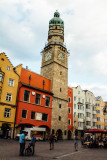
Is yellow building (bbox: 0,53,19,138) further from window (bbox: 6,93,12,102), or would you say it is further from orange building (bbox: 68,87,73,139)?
orange building (bbox: 68,87,73,139)

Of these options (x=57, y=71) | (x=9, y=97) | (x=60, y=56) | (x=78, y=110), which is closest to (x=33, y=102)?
(x=9, y=97)

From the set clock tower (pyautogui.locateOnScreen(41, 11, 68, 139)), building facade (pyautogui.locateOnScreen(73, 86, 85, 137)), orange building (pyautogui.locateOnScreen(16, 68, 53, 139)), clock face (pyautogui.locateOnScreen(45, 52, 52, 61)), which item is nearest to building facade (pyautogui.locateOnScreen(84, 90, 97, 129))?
building facade (pyautogui.locateOnScreen(73, 86, 85, 137))

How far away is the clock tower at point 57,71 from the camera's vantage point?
36.1 m

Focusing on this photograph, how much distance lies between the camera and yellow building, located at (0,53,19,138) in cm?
2588

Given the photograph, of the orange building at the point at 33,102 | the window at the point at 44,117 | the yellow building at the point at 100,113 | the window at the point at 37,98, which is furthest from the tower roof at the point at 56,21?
the yellow building at the point at 100,113

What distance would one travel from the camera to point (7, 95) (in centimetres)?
2745

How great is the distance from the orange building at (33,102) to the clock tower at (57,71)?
2.17m

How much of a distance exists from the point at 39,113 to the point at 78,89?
71.1 ft

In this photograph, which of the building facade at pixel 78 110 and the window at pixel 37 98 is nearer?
the window at pixel 37 98

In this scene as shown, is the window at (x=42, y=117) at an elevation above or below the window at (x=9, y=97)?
below

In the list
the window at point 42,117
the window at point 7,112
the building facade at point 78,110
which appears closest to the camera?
the window at point 7,112

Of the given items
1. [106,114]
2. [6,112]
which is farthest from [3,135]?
[106,114]

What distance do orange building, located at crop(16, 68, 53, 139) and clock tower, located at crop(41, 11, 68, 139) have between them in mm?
2171

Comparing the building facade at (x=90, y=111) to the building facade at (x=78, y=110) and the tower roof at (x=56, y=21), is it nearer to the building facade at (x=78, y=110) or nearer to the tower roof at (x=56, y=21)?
the building facade at (x=78, y=110)
